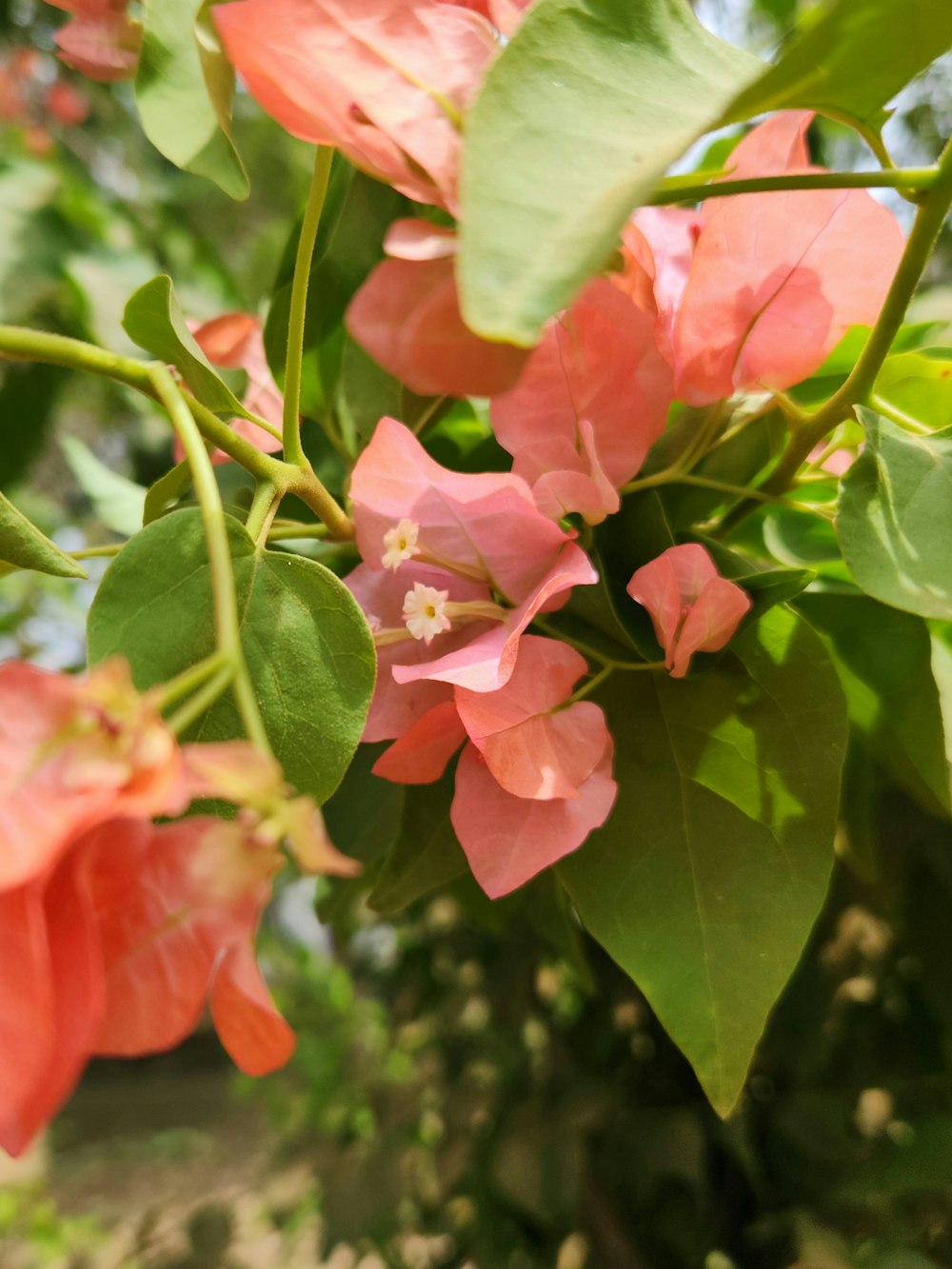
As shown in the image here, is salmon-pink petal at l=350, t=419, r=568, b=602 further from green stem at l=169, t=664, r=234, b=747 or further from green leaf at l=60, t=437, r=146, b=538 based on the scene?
green leaf at l=60, t=437, r=146, b=538

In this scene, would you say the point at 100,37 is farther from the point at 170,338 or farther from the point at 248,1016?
the point at 248,1016

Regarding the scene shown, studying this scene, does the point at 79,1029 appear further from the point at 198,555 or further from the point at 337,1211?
the point at 337,1211

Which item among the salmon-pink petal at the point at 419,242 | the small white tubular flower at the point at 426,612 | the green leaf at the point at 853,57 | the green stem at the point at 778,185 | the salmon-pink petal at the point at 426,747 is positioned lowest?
the salmon-pink petal at the point at 426,747

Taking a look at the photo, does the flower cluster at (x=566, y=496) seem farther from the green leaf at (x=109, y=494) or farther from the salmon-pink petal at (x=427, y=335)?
the green leaf at (x=109, y=494)

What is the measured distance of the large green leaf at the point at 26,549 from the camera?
0.13m

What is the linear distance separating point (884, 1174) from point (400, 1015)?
317mm

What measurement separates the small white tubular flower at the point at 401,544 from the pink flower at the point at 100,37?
104mm

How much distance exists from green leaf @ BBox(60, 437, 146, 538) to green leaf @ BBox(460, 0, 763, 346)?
22 cm

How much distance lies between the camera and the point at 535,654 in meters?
0.15

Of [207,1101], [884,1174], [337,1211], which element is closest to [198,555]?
[884,1174]

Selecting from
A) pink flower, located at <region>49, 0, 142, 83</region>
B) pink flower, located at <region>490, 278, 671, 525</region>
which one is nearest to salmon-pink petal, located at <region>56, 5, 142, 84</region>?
pink flower, located at <region>49, 0, 142, 83</region>

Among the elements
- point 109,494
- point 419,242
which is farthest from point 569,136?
point 109,494

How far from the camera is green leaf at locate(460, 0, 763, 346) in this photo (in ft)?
0.25

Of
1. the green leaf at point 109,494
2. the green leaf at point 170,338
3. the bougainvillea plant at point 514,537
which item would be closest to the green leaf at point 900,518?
the bougainvillea plant at point 514,537
